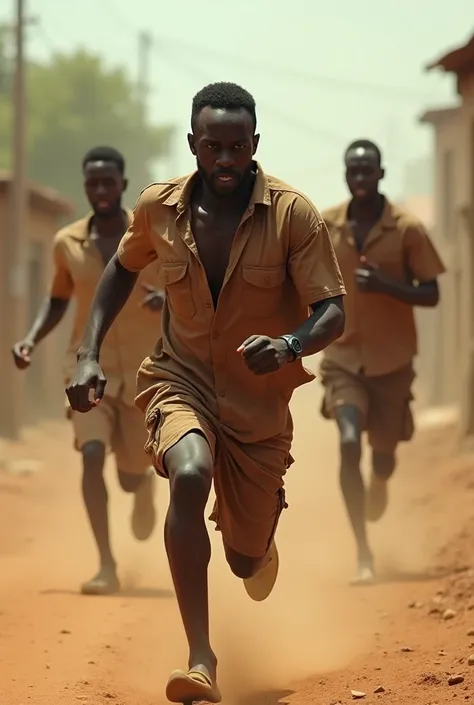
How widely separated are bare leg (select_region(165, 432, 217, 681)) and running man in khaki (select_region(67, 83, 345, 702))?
14 centimetres

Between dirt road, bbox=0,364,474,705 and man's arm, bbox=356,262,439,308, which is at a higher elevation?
man's arm, bbox=356,262,439,308

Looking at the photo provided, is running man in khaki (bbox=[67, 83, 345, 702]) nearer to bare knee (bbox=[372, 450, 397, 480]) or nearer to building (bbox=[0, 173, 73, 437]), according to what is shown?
bare knee (bbox=[372, 450, 397, 480])

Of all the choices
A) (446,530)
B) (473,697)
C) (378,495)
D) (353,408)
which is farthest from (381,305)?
(473,697)

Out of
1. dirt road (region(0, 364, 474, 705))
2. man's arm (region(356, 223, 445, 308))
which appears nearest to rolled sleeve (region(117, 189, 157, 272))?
dirt road (region(0, 364, 474, 705))

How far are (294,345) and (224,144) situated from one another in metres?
0.79

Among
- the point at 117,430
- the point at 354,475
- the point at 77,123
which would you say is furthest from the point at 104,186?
the point at 77,123

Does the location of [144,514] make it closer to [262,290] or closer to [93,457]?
[93,457]

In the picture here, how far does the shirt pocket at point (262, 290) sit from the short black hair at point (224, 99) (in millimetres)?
520

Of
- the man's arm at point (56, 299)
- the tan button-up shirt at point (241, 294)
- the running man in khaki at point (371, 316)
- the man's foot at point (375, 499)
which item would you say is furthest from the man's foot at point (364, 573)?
the tan button-up shirt at point (241, 294)

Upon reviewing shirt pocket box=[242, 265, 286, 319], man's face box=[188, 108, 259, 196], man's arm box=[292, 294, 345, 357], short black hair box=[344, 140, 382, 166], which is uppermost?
short black hair box=[344, 140, 382, 166]

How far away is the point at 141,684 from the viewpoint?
5500 mm

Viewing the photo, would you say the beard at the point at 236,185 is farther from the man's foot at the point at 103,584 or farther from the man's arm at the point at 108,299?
the man's foot at the point at 103,584

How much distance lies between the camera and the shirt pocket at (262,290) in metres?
4.98

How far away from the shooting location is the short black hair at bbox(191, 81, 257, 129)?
4973 millimetres
